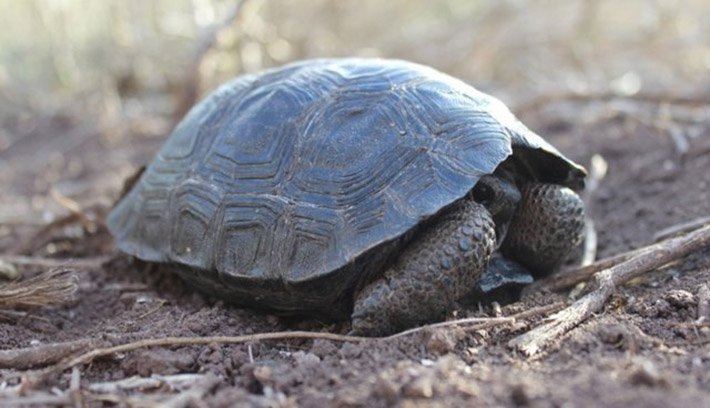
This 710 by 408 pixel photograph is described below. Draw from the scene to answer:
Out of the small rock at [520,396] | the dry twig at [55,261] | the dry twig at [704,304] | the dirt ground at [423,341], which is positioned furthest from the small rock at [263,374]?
the dry twig at [55,261]

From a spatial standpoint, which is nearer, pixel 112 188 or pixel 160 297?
pixel 160 297

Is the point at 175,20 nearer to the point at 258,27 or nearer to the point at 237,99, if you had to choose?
the point at 258,27

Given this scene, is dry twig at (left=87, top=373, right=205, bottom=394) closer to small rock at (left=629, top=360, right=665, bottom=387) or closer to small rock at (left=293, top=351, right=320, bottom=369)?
small rock at (left=293, top=351, right=320, bottom=369)

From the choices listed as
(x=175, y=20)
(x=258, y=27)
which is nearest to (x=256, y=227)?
(x=258, y=27)

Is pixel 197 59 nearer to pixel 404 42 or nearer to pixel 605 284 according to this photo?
pixel 404 42

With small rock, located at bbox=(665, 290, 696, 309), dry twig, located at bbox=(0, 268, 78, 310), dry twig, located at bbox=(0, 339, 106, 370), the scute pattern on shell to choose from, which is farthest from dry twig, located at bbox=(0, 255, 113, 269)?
small rock, located at bbox=(665, 290, 696, 309)

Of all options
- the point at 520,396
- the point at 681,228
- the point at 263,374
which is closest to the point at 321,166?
the point at 263,374

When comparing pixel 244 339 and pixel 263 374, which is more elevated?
pixel 263 374
